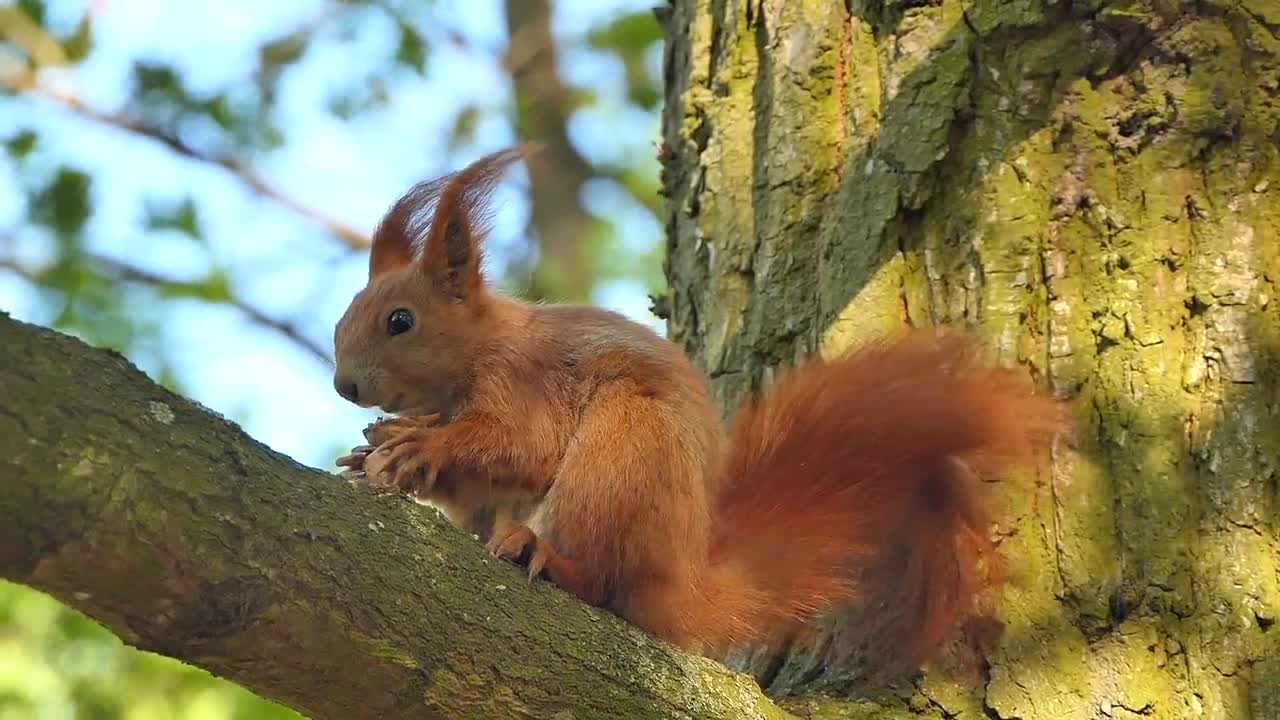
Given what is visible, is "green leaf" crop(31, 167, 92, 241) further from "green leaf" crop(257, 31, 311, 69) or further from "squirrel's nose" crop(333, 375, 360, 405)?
"squirrel's nose" crop(333, 375, 360, 405)

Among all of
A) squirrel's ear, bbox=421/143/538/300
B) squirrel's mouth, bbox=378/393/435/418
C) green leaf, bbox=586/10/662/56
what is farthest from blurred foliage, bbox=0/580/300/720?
green leaf, bbox=586/10/662/56

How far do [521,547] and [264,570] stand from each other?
0.56m

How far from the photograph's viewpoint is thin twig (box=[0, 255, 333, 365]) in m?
4.08

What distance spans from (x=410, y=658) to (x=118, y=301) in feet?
10.3

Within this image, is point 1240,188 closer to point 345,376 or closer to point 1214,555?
point 1214,555

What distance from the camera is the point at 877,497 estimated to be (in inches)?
81.4

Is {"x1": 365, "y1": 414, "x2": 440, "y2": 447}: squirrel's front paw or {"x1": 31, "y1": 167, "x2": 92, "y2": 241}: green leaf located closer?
{"x1": 365, "y1": 414, "x2": 440, "y2": 447}: squirrel's front paw

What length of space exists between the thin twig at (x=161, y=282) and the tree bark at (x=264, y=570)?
2628 millimetres

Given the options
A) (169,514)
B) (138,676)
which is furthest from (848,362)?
(138,676)

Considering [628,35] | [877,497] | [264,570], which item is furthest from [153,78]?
[264,570]

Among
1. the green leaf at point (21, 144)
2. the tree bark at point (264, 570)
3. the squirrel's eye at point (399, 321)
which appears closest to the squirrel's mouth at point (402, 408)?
the squirrel's eye at point (399, 321)

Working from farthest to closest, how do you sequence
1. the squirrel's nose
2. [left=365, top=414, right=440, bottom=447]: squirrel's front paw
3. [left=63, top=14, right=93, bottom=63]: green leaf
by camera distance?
1. [left=63, top=14, right=93, bottom=63]: green leaf
2. the squirrel's nose
3. [left=365, top=414, right=440, bottom=447]: squirrel's front paw

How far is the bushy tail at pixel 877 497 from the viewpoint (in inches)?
77.4

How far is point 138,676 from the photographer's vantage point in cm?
364
